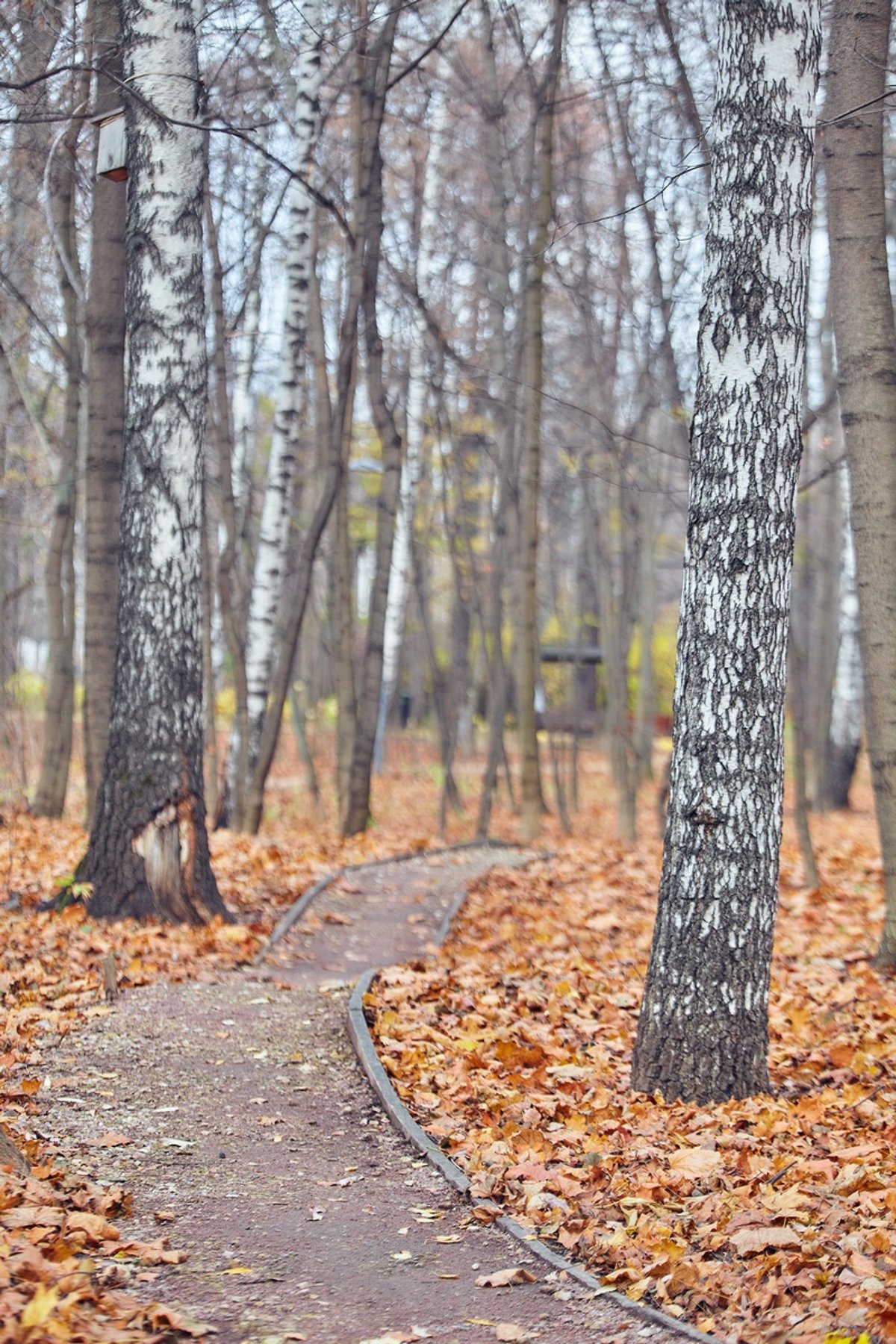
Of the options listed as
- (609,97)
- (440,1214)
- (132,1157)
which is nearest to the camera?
(440,1214)

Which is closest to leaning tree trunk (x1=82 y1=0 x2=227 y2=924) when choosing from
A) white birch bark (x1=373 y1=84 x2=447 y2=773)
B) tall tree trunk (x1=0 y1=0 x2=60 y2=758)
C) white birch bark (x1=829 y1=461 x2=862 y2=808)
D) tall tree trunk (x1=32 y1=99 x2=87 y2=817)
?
tall tree trunk (x1=0 y1=0 x2=60 y2=758)

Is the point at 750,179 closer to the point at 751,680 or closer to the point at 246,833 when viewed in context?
the point at 751,680

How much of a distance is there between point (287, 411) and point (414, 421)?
27.1ft

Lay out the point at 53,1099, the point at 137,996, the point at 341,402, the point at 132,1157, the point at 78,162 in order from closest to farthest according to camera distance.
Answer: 1. the point at 132,1157
2. the point at 53,1099
3. the point at 137,996
4. the point at 78,162
5. the point at 341,402

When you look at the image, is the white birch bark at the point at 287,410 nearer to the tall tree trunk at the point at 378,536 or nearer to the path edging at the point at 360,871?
the tall tree trunk at the point at 378,536

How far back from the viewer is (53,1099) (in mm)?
4617

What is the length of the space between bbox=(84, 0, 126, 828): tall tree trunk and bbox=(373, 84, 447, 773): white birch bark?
12.9 feet

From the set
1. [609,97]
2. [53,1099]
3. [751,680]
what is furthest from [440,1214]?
[609,97]

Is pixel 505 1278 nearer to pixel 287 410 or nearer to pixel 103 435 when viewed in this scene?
pixel 103 435

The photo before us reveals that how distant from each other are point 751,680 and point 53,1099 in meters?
3.28

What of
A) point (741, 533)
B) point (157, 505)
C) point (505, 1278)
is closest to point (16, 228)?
point (157, 505)

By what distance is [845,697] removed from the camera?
18281mm

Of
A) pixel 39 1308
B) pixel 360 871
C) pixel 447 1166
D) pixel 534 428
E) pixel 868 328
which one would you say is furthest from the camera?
pixel 534 428

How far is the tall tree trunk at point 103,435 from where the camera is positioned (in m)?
8.89
